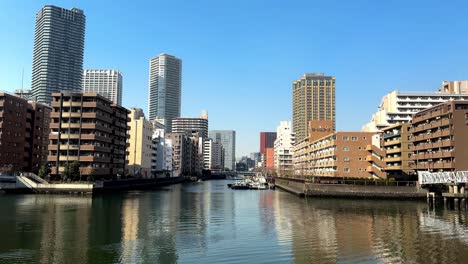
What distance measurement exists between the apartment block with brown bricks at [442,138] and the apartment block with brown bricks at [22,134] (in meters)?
112

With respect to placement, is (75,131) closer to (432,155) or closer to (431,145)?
(431,145)

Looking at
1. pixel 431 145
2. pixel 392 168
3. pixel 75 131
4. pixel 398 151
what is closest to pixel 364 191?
pixel 431 145

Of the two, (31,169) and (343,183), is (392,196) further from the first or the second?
(31,169)

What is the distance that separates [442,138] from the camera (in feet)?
315

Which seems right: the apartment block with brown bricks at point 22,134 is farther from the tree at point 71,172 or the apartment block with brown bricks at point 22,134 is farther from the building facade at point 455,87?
the building facade at point 455,87

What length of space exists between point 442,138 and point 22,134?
396ft

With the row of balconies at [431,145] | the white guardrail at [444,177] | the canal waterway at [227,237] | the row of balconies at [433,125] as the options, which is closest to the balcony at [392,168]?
the row of balconies at [431,145]

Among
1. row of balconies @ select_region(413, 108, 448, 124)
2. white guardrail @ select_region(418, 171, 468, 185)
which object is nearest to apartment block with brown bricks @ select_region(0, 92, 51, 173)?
white guardrail @ select_region(418, 171, 468, 185)

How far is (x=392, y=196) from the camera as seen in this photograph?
96.0 m

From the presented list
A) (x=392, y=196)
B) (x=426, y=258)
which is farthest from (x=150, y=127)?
(x=426, y=258)

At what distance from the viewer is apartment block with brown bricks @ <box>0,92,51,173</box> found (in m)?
115

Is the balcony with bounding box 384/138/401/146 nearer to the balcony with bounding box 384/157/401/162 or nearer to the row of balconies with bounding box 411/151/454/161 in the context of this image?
the balcony with bounding box 384/157/401/162

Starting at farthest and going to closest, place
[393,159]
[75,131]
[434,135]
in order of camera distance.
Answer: [393,159] < [75,131] < [434,135]

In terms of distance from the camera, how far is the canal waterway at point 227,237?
1328 inches
